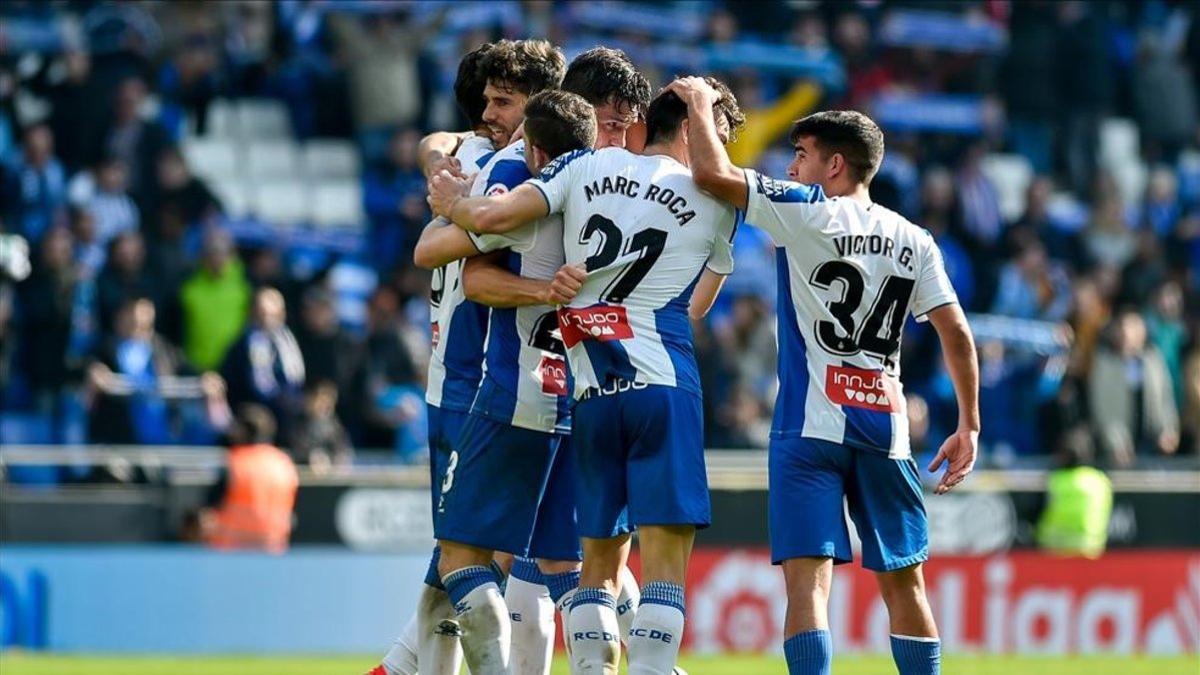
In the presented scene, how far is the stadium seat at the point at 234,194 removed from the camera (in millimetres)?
20516

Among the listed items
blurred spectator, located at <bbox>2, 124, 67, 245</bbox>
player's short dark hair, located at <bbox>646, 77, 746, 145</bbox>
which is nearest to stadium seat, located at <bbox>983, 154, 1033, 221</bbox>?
blurred spectator, located at <bbox>2, 124, 67, 245</bbox>

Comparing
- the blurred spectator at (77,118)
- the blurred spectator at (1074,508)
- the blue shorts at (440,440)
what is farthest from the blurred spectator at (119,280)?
the blue shorts at (440,440)

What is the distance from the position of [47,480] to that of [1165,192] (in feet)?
42.0

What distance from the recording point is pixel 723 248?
8.62m

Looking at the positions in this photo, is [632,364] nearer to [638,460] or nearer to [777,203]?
[638,460]

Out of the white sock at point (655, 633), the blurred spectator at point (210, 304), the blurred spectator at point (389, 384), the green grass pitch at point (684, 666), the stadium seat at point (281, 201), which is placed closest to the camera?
the white sock at point (655, 633)

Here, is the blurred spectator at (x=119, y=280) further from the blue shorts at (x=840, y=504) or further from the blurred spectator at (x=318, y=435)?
the blue shorts at (x=840, y=504)

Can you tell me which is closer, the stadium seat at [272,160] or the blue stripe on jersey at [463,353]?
the blue stripe on jersey at [463,353]

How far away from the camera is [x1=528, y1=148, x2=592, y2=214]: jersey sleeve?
27.2ft

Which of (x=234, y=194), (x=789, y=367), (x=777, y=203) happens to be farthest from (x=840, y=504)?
(x=234, y=194)

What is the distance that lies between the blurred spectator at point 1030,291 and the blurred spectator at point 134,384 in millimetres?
8165

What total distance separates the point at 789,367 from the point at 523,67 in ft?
5.23

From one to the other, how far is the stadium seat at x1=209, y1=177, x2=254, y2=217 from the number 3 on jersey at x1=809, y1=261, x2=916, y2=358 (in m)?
12.4

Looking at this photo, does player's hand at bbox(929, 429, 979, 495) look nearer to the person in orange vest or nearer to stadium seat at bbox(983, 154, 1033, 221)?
the person in orange vest
